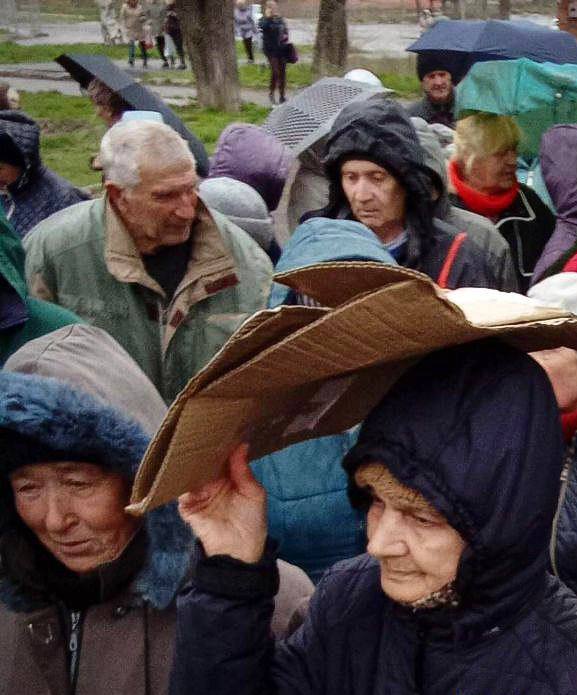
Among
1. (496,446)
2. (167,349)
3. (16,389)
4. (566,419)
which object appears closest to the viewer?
(496,446)

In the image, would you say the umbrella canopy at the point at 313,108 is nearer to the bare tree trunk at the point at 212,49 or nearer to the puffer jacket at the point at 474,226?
the puffer jacket at the point at 474,226

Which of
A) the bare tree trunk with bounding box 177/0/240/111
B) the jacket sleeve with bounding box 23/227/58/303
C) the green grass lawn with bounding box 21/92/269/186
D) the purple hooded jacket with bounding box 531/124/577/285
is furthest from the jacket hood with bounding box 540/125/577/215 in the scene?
the bare tree trunk with bounding box 177/0/240/111

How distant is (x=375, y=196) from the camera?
3613mm

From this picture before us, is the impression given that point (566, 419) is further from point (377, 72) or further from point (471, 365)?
point (377, 72)

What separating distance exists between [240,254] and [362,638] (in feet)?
7.25

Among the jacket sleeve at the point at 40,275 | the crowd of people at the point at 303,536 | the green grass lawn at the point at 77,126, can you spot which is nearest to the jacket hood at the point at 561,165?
the crowd of people at the point at 303,536

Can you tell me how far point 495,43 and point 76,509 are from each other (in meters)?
5.76

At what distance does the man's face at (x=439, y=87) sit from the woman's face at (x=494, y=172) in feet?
7.92

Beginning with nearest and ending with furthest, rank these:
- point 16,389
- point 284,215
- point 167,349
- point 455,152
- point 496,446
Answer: point 496,446 < point 16,389 < point 167,349 < point 455,152 < point 284,215

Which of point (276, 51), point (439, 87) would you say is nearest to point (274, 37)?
point (276, 51)

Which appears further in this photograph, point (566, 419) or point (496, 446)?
point (566, 419)

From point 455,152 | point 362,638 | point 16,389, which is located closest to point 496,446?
point 362,638

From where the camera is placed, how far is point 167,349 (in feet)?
11.6

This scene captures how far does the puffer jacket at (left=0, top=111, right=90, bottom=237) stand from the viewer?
199 inches
